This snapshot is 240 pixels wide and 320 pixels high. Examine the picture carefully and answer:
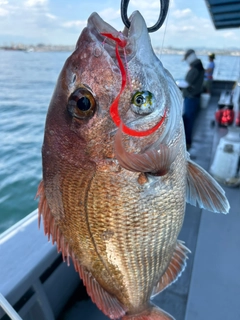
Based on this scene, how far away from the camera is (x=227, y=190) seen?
3072mm

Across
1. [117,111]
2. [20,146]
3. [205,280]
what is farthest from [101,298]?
[20,146]

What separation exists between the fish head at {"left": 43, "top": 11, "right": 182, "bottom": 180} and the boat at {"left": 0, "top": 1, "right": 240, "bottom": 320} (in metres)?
0.96

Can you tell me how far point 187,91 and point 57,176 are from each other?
18.7 feet

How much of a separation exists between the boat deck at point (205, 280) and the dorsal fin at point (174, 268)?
0.73 meters

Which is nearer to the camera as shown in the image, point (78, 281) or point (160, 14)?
point (160, 14)

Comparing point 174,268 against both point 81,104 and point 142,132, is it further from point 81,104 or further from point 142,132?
point 81,104

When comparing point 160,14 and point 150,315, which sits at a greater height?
point 160,14

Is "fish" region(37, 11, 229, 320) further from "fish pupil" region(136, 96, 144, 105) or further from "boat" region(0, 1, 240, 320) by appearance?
"boat" region(0, 1, 240, 320)

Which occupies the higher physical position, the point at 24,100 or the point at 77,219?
the point at 77,219

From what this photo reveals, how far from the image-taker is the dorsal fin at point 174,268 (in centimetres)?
116

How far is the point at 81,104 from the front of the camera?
0.82 metres

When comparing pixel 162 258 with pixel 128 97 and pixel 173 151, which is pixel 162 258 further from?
pixel 128 97

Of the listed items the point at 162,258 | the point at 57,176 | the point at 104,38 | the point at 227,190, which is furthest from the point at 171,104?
the point at 227,190

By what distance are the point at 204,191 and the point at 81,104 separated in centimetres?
53
